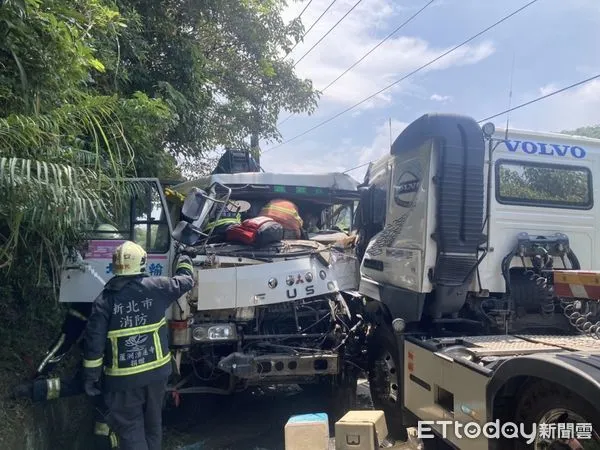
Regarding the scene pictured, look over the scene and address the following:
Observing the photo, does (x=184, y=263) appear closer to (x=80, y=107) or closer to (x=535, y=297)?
(x=80, y=107)

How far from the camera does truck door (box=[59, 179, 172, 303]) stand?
4609mm

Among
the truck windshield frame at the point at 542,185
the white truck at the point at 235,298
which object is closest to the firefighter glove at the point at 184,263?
the white truck at the point at 235,298

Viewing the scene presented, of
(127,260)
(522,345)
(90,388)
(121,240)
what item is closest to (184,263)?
(127,260)

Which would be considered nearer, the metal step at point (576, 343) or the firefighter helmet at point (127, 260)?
the metal step at point (576, 343)

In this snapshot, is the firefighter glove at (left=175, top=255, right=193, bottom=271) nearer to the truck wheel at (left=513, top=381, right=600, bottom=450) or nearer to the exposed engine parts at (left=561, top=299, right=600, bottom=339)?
the truck wheel at (left=513, top=381, right=600, bottom=450)

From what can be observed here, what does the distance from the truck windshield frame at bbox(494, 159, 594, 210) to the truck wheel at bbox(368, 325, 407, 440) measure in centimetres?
154

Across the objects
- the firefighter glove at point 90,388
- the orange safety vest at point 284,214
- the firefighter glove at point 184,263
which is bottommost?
the firefighter glove at point 90,388

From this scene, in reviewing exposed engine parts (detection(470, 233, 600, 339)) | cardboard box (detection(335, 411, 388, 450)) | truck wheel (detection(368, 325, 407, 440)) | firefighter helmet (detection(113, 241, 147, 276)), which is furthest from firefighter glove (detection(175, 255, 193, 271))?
exposed engine parts (detection(470, 233, 600, 339))

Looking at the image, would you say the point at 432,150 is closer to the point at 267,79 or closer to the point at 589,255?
the point at 589,255

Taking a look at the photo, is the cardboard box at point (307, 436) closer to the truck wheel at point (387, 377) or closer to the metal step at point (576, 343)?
the truck wheel at point (387, 377)

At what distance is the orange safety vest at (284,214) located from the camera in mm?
5629

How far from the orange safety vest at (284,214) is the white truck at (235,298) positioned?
0.38 metres

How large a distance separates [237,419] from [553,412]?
12.9 feet

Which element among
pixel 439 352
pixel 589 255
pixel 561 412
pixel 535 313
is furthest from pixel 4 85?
pixel 589 255
